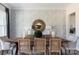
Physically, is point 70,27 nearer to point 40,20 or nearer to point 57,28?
point 57,28

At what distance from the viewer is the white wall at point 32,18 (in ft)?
14.5

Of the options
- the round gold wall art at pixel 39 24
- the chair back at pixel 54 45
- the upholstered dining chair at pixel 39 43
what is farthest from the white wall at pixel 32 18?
the upholstered dining chair at pixel 39 43

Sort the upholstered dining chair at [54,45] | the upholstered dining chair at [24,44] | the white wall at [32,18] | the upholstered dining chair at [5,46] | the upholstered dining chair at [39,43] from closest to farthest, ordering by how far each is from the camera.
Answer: the upholstered dining chair at [5,46] → the white wall at [32,18] → the upholstered dining chair at [54,45] → the upholstered dining chair at [24,44] → the upholstered dining chair at [39,43]

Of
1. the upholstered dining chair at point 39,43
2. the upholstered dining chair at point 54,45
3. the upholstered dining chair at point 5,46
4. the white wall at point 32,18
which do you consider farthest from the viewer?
the upholstered dining chair at point 39,43

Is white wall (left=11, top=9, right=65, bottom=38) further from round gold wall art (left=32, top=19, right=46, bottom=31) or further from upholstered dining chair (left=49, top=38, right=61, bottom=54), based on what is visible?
upholstered dining chair (left=49, top=38, right=61, bottom=54)

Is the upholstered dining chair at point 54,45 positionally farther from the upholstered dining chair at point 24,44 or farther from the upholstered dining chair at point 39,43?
the upholstered dining chair at point 24,44

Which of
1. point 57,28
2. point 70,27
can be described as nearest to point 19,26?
point 57,28

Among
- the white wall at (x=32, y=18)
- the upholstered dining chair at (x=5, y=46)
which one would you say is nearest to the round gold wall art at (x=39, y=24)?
the white wall at (x=32, y=18)

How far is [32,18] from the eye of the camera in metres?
4.51

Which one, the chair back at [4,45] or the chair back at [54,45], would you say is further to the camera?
the chair back at [54,45]

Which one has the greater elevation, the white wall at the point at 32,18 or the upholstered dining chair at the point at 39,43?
the white wall at the point at 32,18

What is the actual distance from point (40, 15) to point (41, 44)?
100 centimetres

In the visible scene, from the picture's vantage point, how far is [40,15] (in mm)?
4480

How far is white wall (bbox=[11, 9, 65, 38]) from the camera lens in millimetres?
4418
